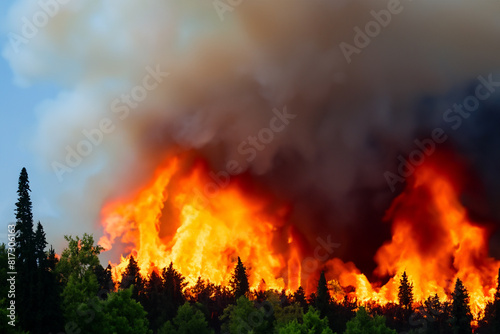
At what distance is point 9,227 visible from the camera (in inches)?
2945

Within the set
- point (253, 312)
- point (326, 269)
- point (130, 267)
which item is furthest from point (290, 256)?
point (253, 312)

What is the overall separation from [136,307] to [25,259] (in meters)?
16.1

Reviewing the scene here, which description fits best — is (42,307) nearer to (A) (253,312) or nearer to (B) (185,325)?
(B) (185,325)

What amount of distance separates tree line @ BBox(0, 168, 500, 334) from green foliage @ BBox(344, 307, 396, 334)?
0.47 ft

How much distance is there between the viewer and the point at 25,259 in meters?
74.3

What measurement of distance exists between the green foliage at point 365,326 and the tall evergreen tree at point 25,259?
1699 inches

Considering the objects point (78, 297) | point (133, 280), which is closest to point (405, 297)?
point (133, 280)

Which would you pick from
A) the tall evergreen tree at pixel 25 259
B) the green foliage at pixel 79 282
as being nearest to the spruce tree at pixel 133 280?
the green foliage at pixel 79 282

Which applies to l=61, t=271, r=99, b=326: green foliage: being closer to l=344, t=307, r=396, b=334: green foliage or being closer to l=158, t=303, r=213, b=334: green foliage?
l=158, t=303, r=213, b=334: green foliage

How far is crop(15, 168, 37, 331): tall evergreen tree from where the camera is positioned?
233 feet

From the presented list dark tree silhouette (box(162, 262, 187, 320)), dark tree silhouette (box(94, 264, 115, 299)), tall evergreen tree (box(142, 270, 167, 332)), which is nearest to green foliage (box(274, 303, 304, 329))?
tall evergreen tree (box(142, 270, 167, 332))

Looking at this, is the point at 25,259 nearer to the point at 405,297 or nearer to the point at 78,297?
the point at 78,297

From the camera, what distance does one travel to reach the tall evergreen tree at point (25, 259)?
70938mm

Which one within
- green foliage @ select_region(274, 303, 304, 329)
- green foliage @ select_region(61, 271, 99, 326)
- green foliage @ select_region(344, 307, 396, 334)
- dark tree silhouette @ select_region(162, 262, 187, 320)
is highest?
dark tree silhouette @ select_region(162, 262, 187, 320)
